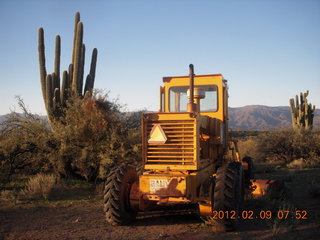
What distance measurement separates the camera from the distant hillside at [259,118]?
8784 centimetres

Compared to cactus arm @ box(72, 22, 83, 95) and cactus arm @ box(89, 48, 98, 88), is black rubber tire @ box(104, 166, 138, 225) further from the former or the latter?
cactus arm @ box(89, 48, 98, 88)

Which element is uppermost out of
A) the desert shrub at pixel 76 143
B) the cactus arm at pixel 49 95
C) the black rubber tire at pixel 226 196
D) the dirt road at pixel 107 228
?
the cactus arm at pixel 49 95

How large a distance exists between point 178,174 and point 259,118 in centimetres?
9805

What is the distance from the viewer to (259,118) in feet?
323

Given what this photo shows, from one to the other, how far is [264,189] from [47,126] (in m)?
6.72

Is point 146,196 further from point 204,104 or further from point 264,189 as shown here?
point 264,189

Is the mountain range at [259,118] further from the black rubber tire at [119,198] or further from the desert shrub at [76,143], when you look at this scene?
the black rubber tire at [119,198]

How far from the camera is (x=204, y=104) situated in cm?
668

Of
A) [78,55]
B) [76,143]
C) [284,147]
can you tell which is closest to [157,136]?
[76,143]

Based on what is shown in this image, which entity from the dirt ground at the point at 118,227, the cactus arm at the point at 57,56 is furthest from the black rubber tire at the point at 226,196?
the cactus arm at the point at 57,56

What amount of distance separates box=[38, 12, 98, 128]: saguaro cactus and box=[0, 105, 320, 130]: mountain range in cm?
7470

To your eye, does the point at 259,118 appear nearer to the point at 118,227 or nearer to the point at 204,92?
the point at 204,92

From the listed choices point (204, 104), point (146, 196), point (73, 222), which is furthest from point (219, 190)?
point (73, 222)

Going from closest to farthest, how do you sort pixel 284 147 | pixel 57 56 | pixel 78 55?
pixel 78 55, pixel 57 56, pixel 284 147
